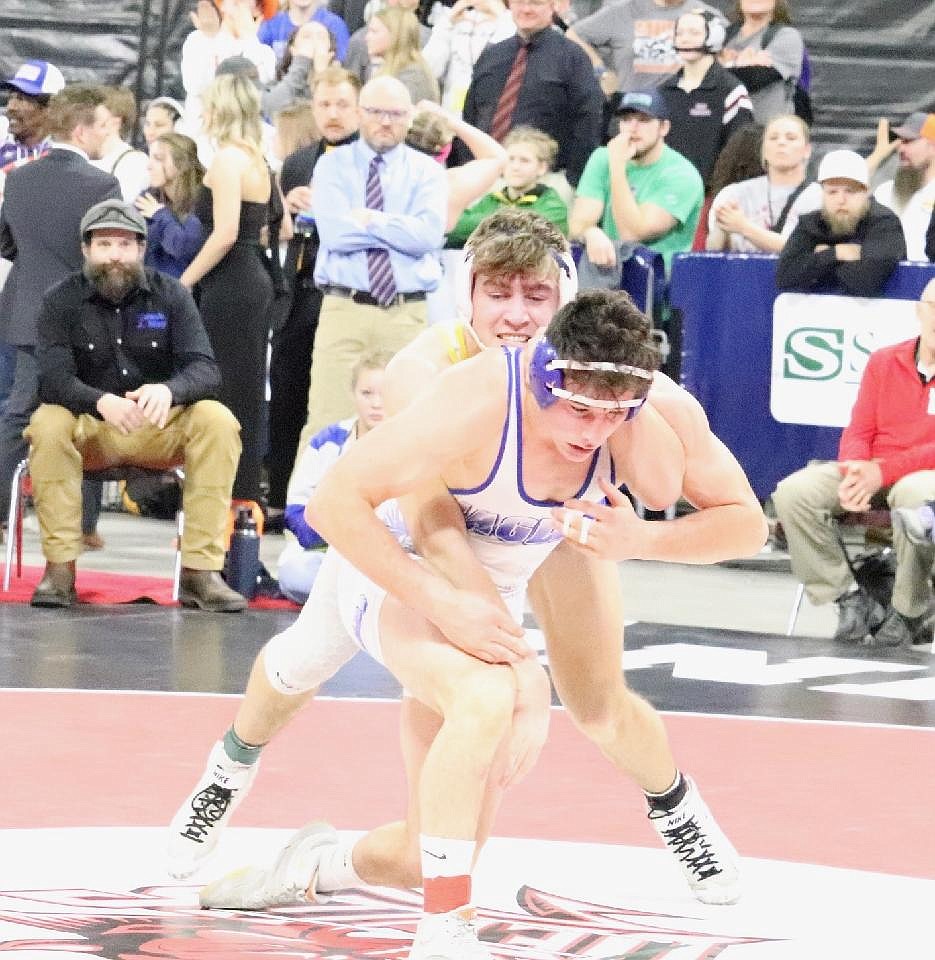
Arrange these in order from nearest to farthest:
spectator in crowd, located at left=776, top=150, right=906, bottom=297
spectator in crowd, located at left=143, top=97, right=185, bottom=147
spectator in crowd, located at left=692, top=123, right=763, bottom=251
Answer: spectator in crowd, located at left=776, top=150, right=906, bottom=297 < spectator in crowd, located at left=692, top=123, right=763, bottom=251 < spectator in crowd, located at left=143, top=97, right=185, bottom=147

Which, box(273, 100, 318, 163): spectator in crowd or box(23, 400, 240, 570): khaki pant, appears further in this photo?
box(273, 100, 318, 163): spectator in crowd

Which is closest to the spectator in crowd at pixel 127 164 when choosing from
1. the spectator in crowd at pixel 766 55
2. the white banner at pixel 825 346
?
the spectator in crowd at pixel 766 55

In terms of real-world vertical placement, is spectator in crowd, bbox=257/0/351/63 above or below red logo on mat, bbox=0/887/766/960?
above

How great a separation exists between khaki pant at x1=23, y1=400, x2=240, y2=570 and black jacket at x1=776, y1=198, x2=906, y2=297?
2.56 meters

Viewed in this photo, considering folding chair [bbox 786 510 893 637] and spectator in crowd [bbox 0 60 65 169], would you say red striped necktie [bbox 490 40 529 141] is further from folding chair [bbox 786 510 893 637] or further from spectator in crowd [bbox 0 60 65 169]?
folding chair [bbox 786 510 893 637]

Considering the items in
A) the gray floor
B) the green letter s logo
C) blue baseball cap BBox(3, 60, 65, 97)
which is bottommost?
the gray floor

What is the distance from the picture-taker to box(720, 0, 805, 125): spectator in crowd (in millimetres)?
10320

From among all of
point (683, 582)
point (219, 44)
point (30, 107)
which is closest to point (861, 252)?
point (683, 582)

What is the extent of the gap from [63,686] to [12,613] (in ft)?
4.59

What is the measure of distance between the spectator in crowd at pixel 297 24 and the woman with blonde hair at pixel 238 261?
2.55 metres

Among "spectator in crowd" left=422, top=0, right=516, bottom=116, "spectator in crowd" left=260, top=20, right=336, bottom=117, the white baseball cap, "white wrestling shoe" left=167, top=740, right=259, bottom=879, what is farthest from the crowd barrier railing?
"white wrestling shoe" left=167, top=740, right=259, bottom=879

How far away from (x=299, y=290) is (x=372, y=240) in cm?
112

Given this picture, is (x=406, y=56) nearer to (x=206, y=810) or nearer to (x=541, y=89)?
(x=541, y=89)

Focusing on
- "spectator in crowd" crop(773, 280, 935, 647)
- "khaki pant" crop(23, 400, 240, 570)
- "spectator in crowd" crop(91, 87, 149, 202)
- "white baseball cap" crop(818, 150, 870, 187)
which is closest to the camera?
"spectator in crowd" crop(773, 280, 935, 647)
